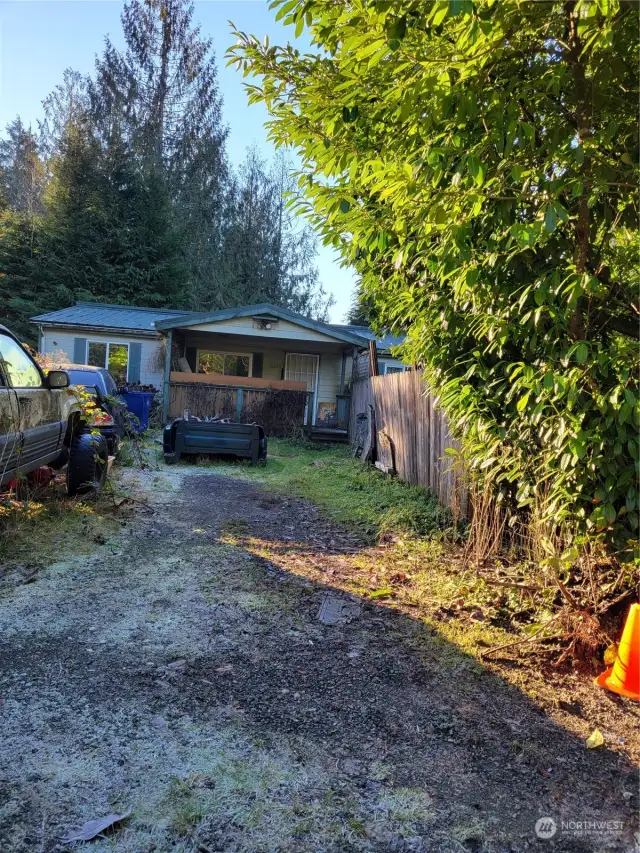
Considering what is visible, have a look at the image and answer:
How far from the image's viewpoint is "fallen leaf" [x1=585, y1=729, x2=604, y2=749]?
2.33 meters

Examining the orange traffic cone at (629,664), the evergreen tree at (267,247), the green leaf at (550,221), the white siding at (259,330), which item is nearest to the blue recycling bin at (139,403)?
the white siding at (259,330)

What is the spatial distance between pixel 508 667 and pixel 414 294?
2535 mm

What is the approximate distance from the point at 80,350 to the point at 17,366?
1379 cm

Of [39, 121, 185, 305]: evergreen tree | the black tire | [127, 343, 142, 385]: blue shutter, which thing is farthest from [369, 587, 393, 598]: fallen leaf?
[39, 121, 185, 305]: evergreen tree

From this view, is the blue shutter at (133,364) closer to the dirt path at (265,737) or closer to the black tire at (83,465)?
the black tire at (83,465)

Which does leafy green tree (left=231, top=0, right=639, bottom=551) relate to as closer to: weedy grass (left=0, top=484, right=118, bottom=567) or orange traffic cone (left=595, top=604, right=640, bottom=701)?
orange traffic cone (left=595, top=604, right=640, bottom=701)

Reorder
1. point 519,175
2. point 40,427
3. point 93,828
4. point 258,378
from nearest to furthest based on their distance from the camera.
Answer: point 93,828 → point 519,175 → point 40,427 → point 258,378

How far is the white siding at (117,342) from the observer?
17.3m

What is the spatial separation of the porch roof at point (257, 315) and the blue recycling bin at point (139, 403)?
237 centimetres

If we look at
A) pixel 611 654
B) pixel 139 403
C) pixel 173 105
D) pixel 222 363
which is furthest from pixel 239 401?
pixel 173 105

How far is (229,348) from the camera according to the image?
18.2m

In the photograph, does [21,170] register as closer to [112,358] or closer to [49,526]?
[112,358]

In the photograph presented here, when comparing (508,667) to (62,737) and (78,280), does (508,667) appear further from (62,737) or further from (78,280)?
(78,280)

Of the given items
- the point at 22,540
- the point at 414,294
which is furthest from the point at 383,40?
the point at 22,540
